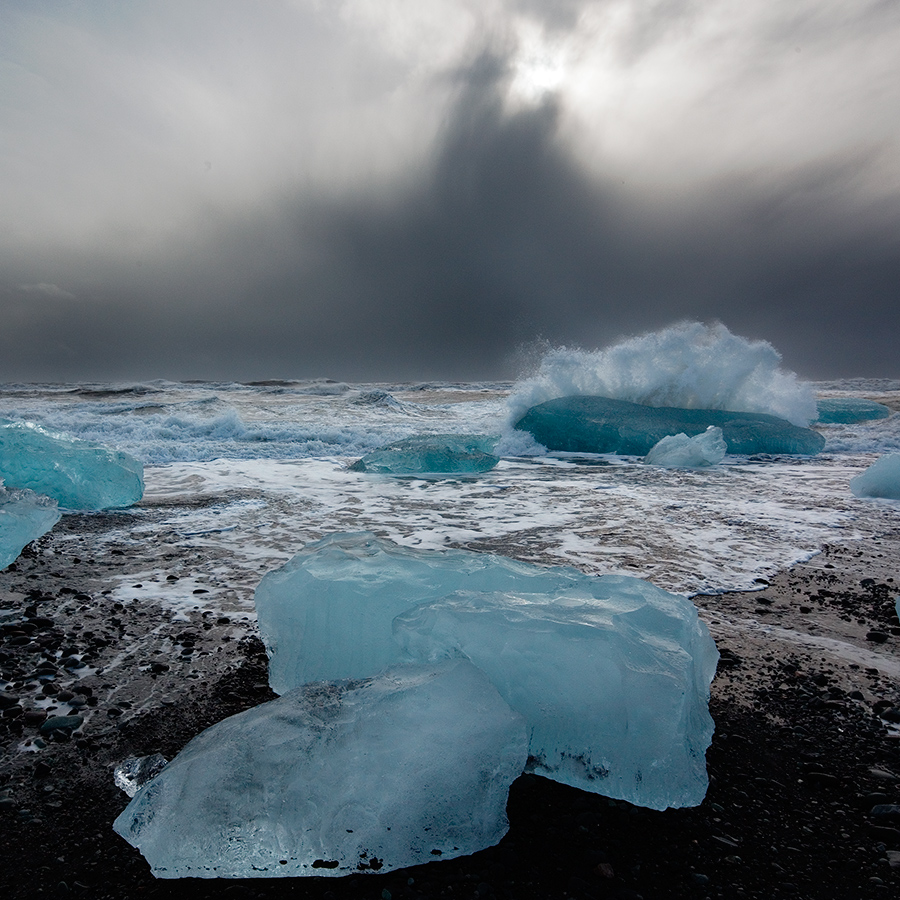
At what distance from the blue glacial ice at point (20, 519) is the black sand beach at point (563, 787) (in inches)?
16.1

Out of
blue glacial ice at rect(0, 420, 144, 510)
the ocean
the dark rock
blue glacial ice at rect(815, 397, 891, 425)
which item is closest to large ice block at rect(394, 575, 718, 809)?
the dark rock

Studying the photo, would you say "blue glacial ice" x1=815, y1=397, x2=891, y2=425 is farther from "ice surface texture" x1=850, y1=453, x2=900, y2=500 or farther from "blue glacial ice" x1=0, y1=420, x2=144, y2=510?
"blue glacial ice" x1=0, y1=420, x2=144, y2=510

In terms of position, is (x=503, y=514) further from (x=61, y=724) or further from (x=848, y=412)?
(x=848, y=412)

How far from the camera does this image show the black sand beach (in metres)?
1.23

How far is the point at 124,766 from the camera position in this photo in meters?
1.59

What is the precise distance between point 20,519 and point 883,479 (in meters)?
7.24

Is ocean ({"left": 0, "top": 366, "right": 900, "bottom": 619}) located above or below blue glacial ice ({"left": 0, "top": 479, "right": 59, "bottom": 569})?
below

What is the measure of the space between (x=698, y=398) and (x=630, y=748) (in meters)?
11.5

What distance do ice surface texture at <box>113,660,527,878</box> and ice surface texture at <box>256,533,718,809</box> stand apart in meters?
0.22

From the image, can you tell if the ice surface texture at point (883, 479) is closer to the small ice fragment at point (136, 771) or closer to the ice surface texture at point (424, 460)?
the ice surface texture at point (424, 460)

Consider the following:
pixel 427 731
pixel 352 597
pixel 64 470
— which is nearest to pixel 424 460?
pixel 64 470

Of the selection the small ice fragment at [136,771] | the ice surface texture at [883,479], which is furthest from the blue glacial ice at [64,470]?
the ice surface texture at [883,479]

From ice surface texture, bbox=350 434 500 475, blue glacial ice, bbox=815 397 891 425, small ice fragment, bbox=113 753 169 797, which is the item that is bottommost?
small ice fragment, bbox=113 753 169 797

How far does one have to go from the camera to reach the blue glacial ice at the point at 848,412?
15688 millimetres
